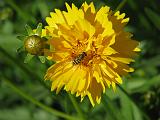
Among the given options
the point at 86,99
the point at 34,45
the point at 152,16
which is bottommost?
the point at 86,99

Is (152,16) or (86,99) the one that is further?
(86,99)

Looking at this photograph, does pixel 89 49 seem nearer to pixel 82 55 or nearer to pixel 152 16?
pixel 82 55

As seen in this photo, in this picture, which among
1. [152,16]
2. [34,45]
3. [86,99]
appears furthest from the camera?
[86,99]

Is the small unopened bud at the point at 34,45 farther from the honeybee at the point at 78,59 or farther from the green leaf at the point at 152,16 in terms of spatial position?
the green leaf at the point at 152,16

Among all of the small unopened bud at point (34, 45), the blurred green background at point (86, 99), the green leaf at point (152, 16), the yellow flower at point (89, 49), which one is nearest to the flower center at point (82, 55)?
the yellow flower at point (89, 49)

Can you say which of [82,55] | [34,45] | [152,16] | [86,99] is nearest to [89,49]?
[82,55]

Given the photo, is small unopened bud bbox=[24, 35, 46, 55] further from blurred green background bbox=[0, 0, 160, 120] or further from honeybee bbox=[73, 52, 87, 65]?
blurred green background bbox=[0, 0, 160, 120]

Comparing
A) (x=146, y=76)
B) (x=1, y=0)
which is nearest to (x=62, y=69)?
(x=146, y=76)
